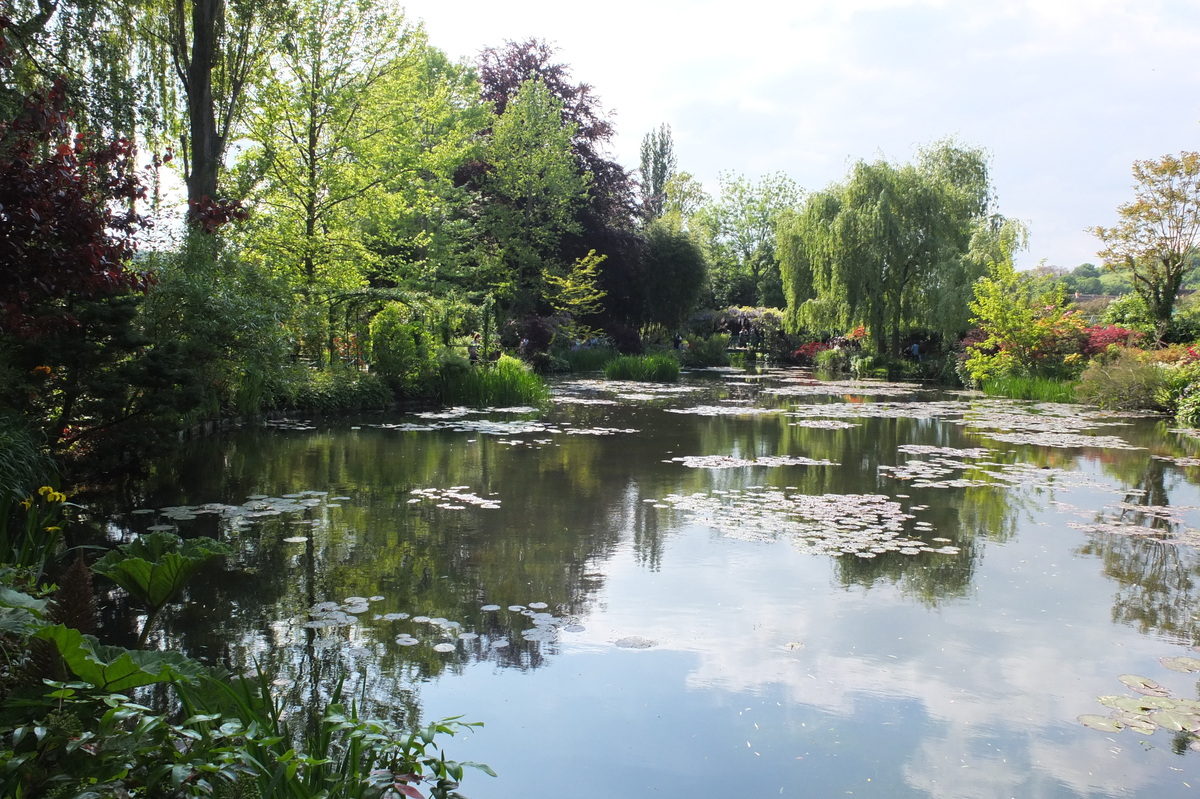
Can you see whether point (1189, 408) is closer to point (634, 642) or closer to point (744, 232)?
point (634, 642)

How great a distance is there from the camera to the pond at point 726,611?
2832mm

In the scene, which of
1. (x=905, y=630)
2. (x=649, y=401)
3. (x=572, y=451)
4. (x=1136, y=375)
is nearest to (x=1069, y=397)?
(x=1136, y=375)

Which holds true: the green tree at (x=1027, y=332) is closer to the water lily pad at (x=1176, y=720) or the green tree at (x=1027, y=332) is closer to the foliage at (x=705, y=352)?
the foliage at (x=705, y=352)

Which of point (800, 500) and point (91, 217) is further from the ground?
point (91, 217)

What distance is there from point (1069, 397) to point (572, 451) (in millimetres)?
12222

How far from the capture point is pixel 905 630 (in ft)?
13.0

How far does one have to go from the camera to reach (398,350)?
44.3 ft

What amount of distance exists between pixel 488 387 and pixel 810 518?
8940 millimetres

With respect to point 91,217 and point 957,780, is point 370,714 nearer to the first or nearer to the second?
point 957,780

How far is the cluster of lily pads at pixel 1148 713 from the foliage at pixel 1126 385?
13413 mm

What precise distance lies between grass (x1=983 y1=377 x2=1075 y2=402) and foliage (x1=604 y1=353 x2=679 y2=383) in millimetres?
7891

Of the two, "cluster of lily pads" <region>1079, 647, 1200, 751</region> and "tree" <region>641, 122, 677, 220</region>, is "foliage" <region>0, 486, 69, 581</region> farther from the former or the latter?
"tree" <region>641, 122, 677, 220</region>

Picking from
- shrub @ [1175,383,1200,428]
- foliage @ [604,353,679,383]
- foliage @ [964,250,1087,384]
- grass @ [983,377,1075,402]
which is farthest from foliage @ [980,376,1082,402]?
foliage @ [604,353,679,383]

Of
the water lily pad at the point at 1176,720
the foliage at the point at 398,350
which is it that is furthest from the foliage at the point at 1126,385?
the water lily pad at the point at 1176,720
